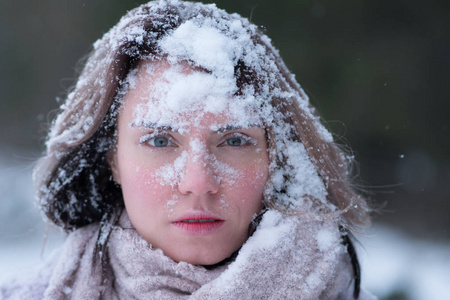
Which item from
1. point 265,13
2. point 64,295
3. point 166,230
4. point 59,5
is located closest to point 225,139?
point 166,230

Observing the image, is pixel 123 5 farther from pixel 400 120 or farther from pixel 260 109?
pixel 260 109

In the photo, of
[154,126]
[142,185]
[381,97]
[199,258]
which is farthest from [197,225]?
[381,97]

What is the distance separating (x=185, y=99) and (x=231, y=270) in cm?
64

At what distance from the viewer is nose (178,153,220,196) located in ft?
4.94

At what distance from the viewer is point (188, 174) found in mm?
1517

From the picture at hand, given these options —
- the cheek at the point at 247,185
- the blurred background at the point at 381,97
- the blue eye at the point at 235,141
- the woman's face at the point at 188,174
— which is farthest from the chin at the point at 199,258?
the blurred background at the point at 381,97

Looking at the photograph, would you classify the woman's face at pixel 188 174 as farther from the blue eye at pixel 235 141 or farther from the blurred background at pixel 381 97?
the blurred background at pixel 381 97

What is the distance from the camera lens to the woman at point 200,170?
156 cm

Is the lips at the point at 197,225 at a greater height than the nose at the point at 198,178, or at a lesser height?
lesser

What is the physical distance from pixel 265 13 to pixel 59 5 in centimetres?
301

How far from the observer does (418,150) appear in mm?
5406

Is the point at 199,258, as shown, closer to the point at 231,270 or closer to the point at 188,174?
the point at 231,270

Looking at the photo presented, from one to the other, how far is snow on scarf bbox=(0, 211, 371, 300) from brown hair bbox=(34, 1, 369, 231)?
119 millimetres

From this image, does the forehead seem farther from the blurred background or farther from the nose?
the blurred background
